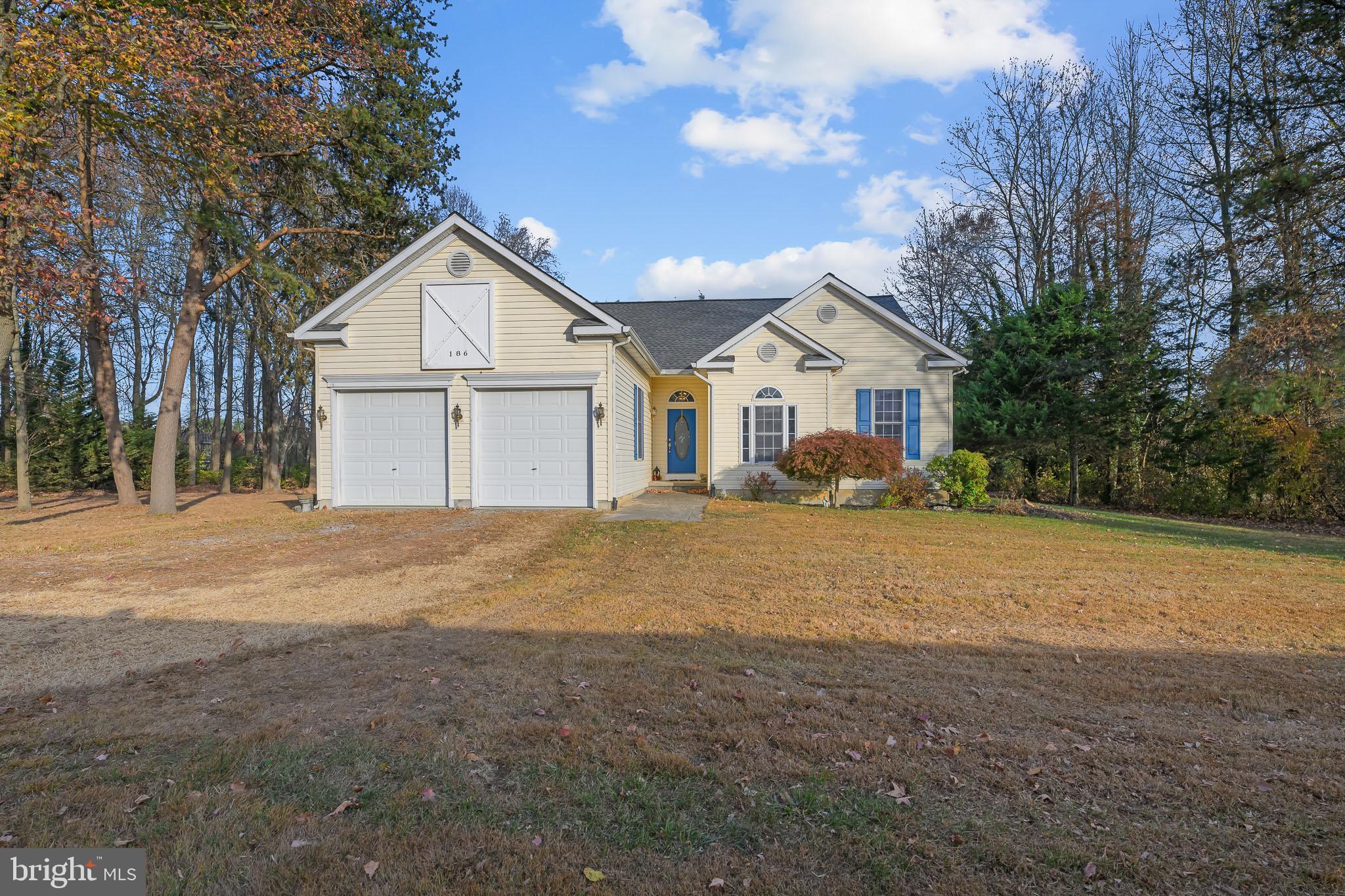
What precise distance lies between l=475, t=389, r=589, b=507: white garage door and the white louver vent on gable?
31.3 inches

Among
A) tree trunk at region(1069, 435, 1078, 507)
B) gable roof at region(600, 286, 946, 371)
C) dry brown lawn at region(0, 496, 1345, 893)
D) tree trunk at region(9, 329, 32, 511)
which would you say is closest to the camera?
dry brown lawn at region(0, 496, 1345, 893)

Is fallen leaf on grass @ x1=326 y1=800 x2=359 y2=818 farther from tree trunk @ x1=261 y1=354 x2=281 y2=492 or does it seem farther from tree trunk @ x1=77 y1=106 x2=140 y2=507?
tree trunk @ x1=261 y1=354 x2=281 y2=492

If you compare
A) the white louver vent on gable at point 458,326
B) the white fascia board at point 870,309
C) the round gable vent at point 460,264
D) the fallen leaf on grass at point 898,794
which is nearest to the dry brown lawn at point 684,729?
the fallen leaf on grass at point 898,794

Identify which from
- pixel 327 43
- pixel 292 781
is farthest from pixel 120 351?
pixel 292 781

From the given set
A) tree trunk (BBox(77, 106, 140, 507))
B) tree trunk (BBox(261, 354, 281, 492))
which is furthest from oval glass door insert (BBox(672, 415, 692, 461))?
tree trunk (BBox(261, 354, 281, 492))

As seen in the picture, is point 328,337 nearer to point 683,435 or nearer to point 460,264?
point 460,264

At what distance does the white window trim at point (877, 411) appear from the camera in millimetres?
16969

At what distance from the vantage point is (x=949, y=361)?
16562 millimetres

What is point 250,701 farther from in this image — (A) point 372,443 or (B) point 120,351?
(B) point 120,351

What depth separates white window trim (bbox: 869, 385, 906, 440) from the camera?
1697 cm

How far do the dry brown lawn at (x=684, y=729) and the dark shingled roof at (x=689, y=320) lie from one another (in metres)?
11.1

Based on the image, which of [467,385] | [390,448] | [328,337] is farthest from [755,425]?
[328,337]

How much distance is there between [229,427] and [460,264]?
44.5 ft

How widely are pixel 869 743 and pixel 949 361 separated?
47.8 ft
